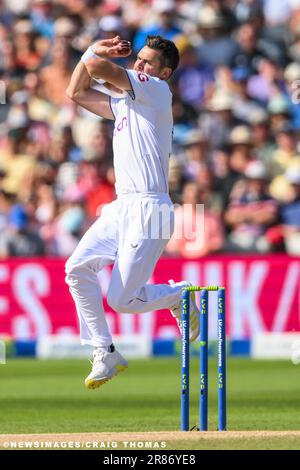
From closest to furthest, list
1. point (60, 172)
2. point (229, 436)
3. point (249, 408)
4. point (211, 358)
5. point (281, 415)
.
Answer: point (229, 436), point (281, 415), point (249, 408), point (211, 358), point (60, 172)

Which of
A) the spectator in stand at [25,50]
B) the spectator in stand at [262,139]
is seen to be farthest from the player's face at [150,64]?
the spectator in stand at [25,50]

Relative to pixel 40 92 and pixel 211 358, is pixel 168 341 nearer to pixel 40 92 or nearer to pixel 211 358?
pixel 211 358

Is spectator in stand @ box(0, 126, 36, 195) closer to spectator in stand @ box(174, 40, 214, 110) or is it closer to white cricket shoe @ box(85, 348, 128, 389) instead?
spectator in stand @ box(174, 40, 214, 110)

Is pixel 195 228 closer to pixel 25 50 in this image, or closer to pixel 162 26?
pixel 162 26

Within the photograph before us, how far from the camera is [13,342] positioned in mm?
15070

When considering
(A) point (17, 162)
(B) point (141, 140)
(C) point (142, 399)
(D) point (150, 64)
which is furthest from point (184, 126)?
(B) point (141, 140)

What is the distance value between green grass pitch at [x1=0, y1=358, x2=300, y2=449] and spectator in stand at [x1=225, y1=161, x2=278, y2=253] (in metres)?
1.32

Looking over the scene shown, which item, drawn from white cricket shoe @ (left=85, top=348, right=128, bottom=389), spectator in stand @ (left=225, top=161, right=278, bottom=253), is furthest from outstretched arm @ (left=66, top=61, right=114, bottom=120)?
spectator in stand @ (left=225, top=161, right=278, bottom=253)

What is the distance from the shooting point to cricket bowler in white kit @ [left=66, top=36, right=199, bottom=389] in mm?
8180

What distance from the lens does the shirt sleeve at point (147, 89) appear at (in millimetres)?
8023

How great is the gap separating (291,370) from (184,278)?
1647mm

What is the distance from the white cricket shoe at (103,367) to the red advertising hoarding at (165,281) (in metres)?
6.03

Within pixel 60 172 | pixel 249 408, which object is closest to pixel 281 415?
pixel 249 408

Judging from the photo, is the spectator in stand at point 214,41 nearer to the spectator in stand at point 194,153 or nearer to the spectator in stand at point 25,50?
the spectator in stand at point 194,153
